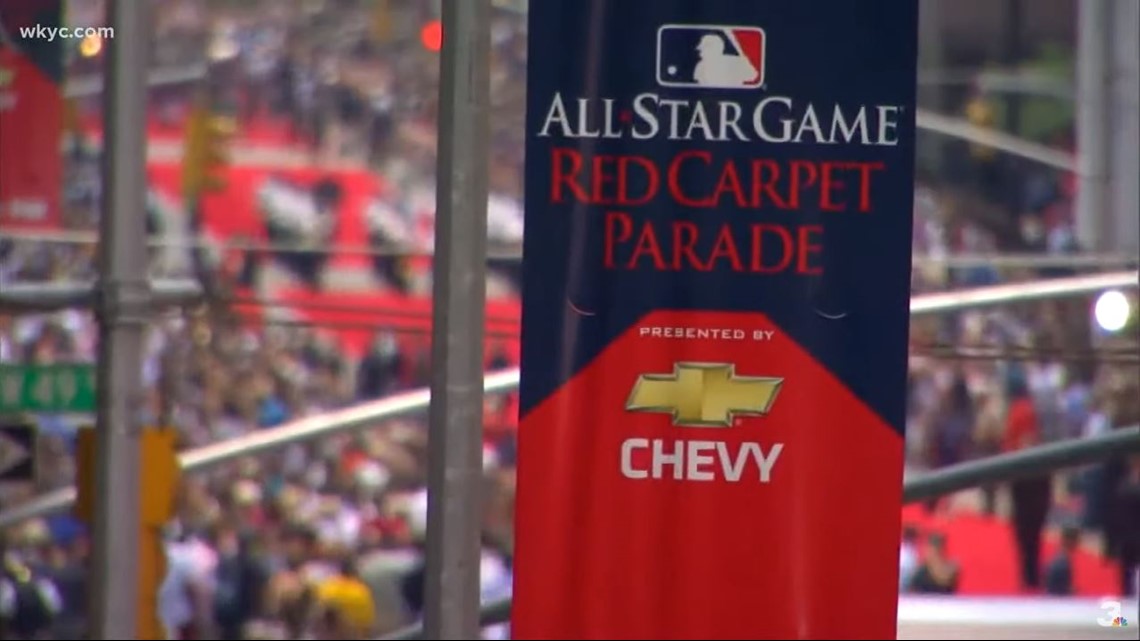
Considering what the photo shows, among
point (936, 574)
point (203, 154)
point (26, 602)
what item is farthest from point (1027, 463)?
point (203, 154)

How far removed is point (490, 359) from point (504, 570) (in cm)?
489

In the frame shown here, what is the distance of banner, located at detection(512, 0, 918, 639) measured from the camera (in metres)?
7.01

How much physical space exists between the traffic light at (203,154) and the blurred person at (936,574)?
433 inches

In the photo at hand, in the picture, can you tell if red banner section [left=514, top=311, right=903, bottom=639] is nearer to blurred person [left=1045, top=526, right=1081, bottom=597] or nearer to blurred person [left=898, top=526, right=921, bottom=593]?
blurred person [left=898, top=526, right=921, bottom=593]

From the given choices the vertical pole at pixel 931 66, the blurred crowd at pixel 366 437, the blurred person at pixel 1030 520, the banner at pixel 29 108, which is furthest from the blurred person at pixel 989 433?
the vertical pole at pixel 931 66

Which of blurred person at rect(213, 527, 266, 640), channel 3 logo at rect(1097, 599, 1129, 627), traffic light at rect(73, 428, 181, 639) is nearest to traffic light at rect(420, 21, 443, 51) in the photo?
blurred person at rect(213, 527, 266, 640)

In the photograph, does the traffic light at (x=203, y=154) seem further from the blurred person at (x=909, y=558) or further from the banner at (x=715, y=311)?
the banner at (x=715, y=311)

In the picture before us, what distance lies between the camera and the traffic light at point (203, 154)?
24.4m

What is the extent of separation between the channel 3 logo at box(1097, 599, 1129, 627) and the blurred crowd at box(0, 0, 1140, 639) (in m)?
1.32

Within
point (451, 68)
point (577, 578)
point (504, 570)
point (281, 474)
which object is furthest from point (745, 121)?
point (281, 474)

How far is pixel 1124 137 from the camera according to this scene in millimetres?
13000

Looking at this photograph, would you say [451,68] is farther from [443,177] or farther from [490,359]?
[490,359]

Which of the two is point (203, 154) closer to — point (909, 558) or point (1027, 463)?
point (909, 558)

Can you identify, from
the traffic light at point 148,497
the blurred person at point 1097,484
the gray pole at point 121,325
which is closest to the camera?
the gray pole at point 121,325
